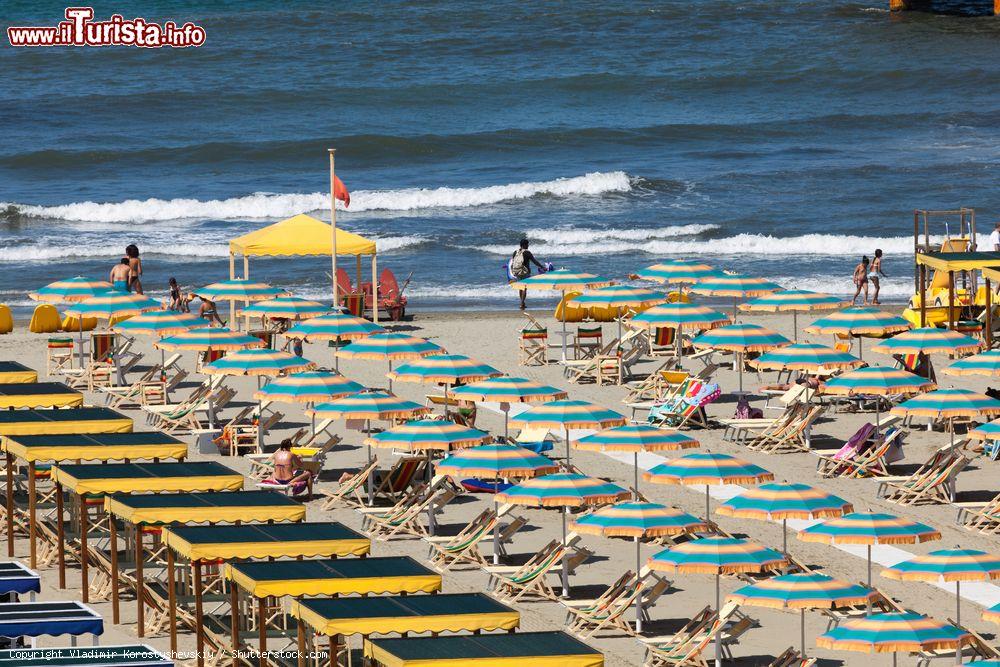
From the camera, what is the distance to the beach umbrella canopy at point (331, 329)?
906 inches

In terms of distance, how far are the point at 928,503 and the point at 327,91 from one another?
43.5m

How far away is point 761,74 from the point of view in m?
60.7

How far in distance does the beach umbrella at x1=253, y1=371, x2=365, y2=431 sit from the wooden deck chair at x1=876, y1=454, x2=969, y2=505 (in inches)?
219

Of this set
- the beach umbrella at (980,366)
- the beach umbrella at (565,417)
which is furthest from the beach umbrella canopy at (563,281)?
the beach umbrella at (565,417)

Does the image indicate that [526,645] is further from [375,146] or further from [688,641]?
[375,146]

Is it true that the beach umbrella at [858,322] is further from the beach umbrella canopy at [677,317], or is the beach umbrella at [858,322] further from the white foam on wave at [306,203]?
the white foam on wave at [306,203]

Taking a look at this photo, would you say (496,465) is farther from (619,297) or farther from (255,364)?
(619,297)

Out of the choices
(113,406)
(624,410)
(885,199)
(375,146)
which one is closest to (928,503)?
(624,410)

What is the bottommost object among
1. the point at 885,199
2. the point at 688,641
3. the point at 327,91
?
the point at 688,641

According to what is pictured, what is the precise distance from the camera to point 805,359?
2055 cm

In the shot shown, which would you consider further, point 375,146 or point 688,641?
point 375,146

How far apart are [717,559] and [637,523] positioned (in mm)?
1090

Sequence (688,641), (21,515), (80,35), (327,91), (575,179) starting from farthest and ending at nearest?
(80,35)
(327,91)
(575,179)
(21,515)
(688,641)

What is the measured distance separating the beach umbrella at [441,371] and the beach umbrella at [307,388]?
0.78 m
